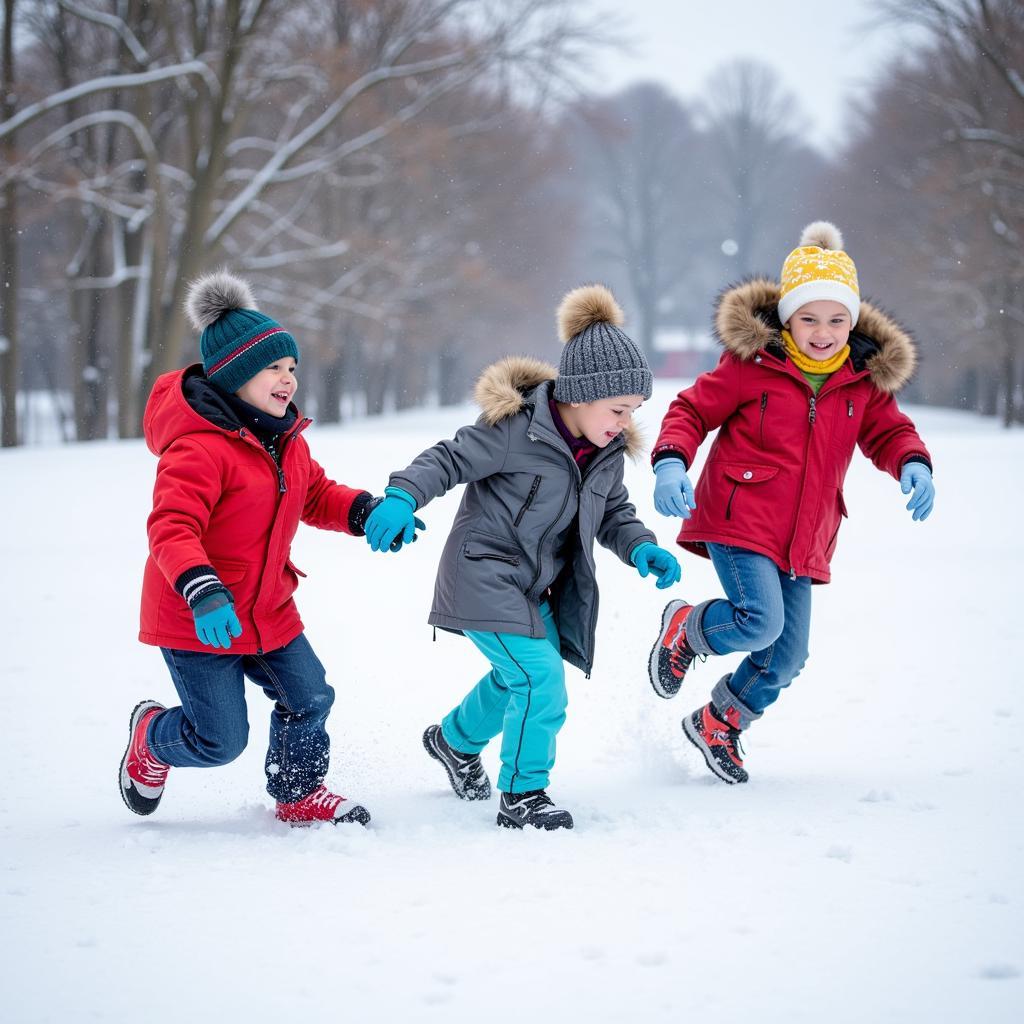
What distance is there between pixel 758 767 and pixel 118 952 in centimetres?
254

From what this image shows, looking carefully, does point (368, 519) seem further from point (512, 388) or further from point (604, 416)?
point (604, 416)

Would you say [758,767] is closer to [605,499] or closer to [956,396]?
[605,499]

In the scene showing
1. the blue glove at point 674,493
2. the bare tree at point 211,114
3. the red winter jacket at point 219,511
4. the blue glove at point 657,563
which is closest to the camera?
the red winter jacket at point 219,511

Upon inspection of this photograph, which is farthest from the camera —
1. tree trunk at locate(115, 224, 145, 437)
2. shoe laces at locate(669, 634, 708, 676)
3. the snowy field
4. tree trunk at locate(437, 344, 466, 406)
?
tree trunk at locate(437, 344, 466, 406)

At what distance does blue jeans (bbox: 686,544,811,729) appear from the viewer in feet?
12.4

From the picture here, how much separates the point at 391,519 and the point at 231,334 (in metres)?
0.78

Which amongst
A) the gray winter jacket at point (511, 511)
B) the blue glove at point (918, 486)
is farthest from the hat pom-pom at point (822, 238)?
the gray winter jacket at point (511, 511)

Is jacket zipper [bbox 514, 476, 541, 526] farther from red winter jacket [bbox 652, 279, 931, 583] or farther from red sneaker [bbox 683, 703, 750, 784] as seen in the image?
red sneaker [bbox 683, 703, 750, 784]

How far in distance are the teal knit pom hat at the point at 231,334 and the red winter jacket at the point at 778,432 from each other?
4.46 ft

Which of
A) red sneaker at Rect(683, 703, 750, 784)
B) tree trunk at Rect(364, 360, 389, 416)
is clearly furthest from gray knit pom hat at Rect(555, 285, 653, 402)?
tree trunk at Rect(364, 360, 389, 416)

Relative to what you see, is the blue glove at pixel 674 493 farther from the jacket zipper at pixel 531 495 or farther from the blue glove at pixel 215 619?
the blue glove at pixel 215 619

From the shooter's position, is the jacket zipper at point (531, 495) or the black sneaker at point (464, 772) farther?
the black sneaker at point (464, 772)

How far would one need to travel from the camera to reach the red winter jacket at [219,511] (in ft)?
10.6

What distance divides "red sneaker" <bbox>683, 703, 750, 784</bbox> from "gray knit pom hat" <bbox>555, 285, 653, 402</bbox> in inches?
47.4
